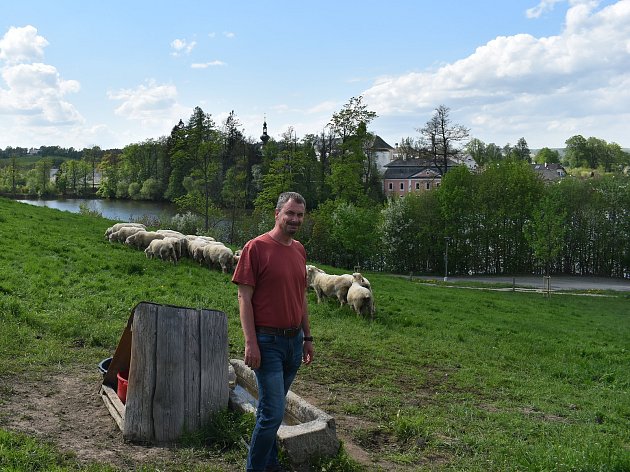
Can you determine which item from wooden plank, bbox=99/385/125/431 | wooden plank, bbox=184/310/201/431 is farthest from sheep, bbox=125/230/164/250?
wooden plank, bbox=184/310/201/431

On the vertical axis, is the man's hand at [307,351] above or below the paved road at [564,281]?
above

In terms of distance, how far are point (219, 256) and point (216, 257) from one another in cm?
17

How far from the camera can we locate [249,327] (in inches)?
181

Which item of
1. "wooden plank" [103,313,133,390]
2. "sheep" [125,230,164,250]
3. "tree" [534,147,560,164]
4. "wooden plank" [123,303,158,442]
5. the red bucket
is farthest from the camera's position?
"tree" [534,147,560,164]

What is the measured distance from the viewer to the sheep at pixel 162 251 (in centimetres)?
1853

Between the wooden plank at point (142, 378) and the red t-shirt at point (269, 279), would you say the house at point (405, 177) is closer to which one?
the wooden plank at point (142, 378)

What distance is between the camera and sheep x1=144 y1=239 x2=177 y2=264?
1853 cm

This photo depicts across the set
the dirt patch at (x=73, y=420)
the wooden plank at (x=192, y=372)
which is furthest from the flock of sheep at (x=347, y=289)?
the wooden plank at (x=192, y=372)

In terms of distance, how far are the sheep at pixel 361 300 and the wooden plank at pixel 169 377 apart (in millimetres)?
9330

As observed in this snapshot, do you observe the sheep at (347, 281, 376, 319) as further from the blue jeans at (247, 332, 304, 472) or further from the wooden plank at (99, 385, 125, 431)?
the blue jeans at (247, 332, 304, 472)

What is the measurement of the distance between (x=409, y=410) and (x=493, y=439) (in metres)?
1.34

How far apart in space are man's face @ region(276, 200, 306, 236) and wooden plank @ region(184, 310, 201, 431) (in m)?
1.75

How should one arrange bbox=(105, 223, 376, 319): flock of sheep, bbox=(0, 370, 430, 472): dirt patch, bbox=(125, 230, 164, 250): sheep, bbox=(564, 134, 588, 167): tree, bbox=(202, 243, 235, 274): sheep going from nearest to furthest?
bbox=(0, 370, 430, 472): dirt patch → bbox=(105, 223, 376, 319): flock of sheep → bbox=(202, 243, 235, 274): sheep → bbox=(125, 230, 164, 250): sheep → bbox=(564, 134, 588, 167): tree

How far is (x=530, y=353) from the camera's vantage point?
44.5ft
